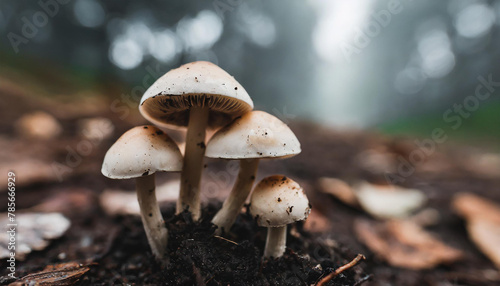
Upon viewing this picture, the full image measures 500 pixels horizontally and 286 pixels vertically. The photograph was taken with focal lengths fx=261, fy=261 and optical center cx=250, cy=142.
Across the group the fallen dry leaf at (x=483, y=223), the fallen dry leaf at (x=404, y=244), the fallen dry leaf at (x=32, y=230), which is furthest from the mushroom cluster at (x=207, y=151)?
the fallen dry leaf at (x=483, y=223)

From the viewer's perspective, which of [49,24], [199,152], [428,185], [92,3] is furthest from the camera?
[92,3]

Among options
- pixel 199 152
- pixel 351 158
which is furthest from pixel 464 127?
pixel 199 152

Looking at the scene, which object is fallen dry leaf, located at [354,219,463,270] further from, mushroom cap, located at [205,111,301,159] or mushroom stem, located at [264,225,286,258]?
mushroom cap, located at [205,111,301,159]

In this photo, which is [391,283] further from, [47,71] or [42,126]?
[47,71]

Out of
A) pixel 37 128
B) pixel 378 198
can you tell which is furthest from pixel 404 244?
pixel 37 128

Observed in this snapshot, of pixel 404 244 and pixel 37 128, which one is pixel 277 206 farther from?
pixel 37 128

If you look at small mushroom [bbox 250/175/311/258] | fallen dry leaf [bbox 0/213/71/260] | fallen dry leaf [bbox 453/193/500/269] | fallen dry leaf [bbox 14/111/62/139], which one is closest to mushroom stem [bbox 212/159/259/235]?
small mushroom [bbox 250/175/311/258]
